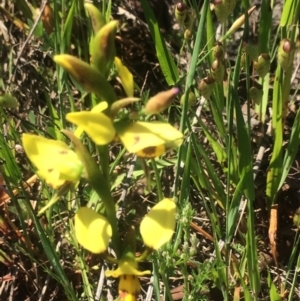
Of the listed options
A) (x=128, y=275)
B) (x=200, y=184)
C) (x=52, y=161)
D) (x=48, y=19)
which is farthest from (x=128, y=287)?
(x=48, y=19)

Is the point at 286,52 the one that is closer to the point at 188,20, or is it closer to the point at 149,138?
A: the point at 188,20

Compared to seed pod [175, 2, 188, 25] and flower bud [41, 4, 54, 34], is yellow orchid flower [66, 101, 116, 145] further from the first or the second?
flower bud [41, 4, 54, 34]

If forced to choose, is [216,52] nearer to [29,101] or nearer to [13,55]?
[29,101]

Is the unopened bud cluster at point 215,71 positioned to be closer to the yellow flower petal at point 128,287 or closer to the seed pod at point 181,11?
the seed pod at point 181,11

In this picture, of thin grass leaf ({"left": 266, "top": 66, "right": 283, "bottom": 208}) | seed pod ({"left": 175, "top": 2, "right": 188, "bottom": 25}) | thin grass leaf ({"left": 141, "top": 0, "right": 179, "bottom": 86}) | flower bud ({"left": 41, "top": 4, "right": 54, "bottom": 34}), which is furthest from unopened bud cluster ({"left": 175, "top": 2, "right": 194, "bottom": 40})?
flower bud ({"left": 41, "top": 4, "right": 54, "bottom": 34})

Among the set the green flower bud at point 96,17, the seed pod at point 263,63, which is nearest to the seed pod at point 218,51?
the seed pod at point 263,63

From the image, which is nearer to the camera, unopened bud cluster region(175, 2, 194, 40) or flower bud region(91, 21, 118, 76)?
flower bud region(91, 21, 118, 76)
